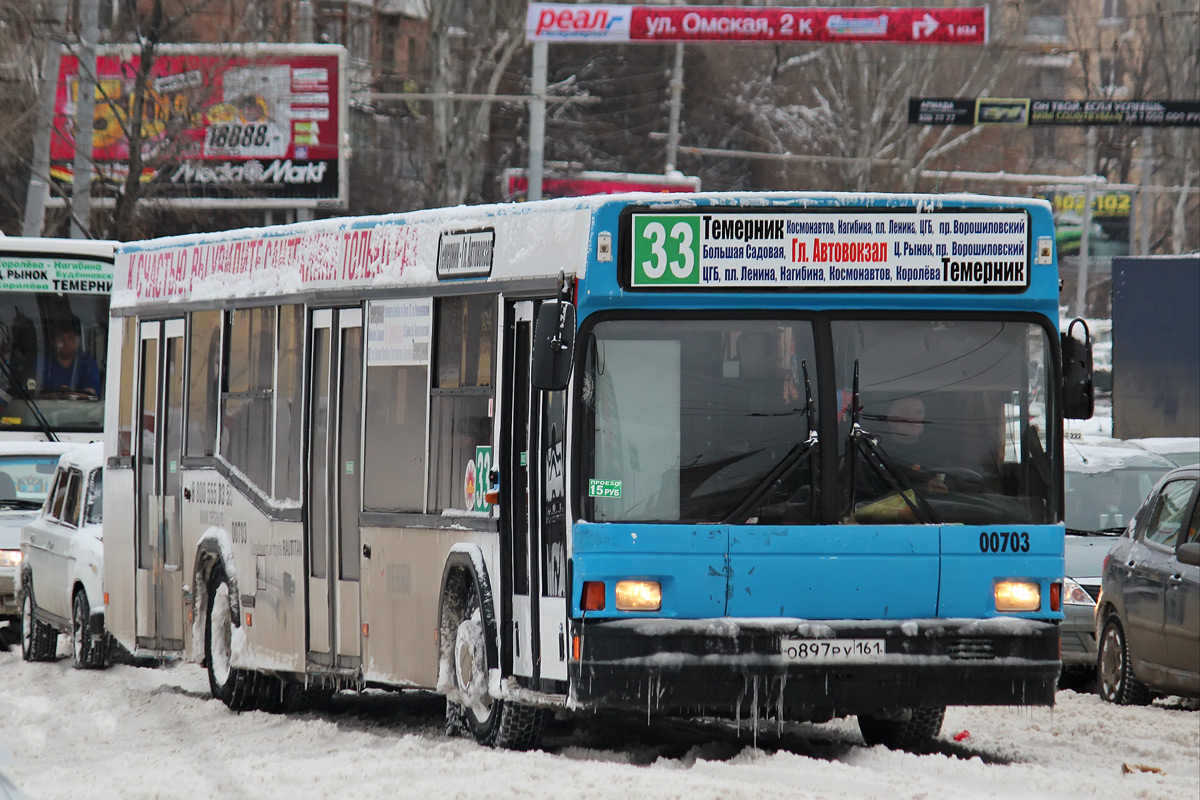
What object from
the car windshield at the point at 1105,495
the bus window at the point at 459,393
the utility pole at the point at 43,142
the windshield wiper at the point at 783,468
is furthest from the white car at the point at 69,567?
the utility pole at the point at 43,142

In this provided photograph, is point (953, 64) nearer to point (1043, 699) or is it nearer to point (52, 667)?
point (52, 667)

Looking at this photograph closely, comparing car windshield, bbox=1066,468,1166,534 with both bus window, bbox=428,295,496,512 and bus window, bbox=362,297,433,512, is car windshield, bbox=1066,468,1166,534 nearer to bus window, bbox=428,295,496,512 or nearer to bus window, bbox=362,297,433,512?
bus window, bbox=362,297,433,512

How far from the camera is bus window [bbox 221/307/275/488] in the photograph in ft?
40.3

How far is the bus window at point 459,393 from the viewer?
32.7 ft

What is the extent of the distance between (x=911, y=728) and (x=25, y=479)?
10344mm

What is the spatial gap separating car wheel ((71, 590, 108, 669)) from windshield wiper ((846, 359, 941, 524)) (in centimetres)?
776

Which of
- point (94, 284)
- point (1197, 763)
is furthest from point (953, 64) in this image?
point (1197, 763)

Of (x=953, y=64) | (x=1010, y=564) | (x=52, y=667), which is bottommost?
(x=52, y=667)

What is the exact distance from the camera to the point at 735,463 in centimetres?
908

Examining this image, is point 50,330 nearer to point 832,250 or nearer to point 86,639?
point 86,639

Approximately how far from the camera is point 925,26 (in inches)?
1950

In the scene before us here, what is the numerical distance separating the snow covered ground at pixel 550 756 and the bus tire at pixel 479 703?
0.13 m

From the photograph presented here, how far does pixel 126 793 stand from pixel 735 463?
2.68m

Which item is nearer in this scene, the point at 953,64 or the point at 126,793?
the point at 126,793
